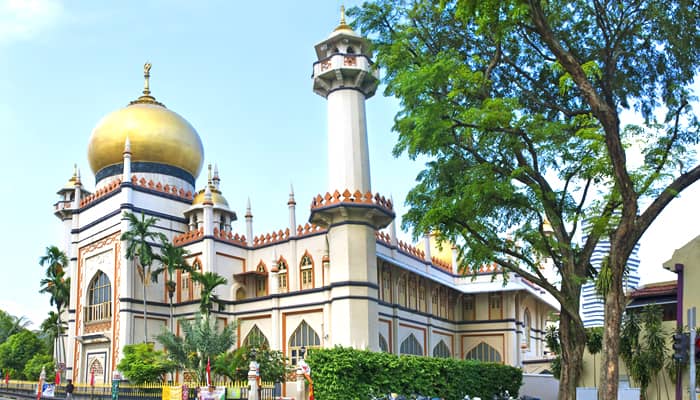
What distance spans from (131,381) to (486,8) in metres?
21.2

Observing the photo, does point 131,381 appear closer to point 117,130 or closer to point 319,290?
point 319,290

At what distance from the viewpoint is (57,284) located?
129 feet

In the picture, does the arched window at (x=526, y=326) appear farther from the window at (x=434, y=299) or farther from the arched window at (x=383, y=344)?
the arched window at (x=383, y=344)

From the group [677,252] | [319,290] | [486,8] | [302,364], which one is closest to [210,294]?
[319,290]

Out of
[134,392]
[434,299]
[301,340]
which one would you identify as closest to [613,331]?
[134,392]

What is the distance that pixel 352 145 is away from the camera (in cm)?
2872

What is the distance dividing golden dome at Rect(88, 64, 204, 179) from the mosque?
2.5 inches

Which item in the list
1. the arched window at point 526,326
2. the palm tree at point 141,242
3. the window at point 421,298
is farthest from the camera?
the arched window at point 526,326

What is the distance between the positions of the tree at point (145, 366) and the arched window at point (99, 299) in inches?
196

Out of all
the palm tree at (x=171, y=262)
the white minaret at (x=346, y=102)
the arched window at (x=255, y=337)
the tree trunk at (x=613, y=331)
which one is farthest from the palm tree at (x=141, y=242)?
the tree trunk at (x=613, y=331)

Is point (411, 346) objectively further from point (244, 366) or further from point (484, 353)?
point (244, 366)

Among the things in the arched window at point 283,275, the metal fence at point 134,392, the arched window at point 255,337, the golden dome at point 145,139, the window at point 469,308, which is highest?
the golden dome at point 145,139

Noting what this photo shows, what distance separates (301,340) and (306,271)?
10.9 feet

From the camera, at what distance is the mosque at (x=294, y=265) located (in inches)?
1110
